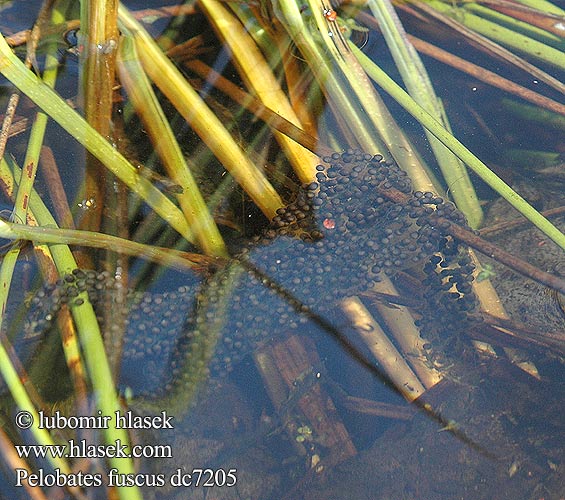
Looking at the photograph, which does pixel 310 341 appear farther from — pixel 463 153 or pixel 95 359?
pixel 463 153

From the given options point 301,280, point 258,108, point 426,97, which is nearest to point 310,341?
point 301,280

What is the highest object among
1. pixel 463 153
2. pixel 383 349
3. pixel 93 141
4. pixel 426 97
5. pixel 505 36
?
pixel 93 141

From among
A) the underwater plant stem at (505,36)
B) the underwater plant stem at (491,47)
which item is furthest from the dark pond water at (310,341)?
the underwater plant stem at (505,36)

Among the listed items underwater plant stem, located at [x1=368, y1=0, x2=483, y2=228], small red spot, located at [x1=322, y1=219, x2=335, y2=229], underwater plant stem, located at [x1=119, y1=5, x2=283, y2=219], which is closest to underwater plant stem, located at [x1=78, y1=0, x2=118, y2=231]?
underwater plant stem, located at [x1=119, y1=5, x2=283, y2=219]

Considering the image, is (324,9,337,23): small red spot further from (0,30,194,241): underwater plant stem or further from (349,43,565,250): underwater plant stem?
(0,30,194,241): underwater plant stem

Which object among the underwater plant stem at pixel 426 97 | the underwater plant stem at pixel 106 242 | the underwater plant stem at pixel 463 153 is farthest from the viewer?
the underwater plant stem at pixel 426 97

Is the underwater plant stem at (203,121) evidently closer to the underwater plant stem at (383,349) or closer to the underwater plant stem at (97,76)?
the underwater plant stem at (97,76)

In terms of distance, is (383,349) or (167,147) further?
(167,147)

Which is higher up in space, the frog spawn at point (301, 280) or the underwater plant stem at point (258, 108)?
the underwater plant stem at point (258, 108)
